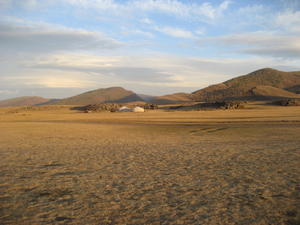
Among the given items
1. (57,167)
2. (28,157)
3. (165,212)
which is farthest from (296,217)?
(28,157)

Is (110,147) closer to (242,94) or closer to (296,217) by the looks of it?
(296,217)

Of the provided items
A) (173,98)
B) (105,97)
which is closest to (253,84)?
(173,98)

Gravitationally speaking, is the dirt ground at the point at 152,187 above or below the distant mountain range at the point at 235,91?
below

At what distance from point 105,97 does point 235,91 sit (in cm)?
6022

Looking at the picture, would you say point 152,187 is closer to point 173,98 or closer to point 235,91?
point 235,91

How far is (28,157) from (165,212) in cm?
675

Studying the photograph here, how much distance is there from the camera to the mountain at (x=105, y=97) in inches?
4407

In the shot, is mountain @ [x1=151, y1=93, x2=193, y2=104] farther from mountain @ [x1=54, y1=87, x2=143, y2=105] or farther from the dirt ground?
the dirt ground

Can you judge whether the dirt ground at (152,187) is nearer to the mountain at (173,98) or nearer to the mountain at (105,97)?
the mountain at (173,98)

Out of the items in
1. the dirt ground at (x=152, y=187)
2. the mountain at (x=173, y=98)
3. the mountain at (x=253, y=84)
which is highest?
the mountain at (x=253, y=84)

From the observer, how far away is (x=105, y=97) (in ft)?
386

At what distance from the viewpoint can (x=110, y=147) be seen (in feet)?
38.4

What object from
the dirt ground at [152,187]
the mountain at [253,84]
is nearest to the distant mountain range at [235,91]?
the mountain at [253,84]

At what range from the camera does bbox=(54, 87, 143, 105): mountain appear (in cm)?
11194
